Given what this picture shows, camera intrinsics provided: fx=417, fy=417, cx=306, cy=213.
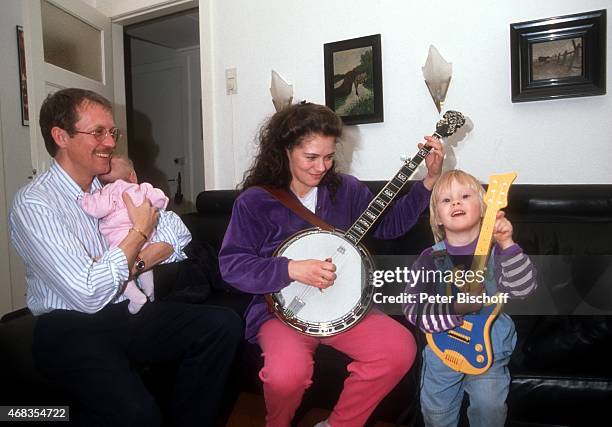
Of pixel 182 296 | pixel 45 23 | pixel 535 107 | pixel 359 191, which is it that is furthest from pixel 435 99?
pixel 45 23

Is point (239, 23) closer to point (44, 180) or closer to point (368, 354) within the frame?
point (44, 180)

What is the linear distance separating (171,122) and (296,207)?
424 centimetres

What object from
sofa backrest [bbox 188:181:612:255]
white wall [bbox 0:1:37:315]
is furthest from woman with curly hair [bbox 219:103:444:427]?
white wall [bbox 0:1:37:315]

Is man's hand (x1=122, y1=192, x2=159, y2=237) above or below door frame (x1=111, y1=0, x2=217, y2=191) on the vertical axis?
below

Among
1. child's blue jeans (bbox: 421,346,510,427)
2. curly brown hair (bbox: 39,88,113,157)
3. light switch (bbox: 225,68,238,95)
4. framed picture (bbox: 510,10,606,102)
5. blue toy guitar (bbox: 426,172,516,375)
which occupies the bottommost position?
child's blue jeans (bbox: 421,346,510,427)

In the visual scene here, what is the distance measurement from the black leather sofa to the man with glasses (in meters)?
0.13

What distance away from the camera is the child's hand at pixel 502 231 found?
1090mm

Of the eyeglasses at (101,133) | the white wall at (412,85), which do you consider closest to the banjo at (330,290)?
the eyeglasses at (101,133)

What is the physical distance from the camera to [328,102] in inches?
98.6

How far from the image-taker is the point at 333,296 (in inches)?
51.8

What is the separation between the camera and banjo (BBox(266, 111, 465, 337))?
1.31 meters

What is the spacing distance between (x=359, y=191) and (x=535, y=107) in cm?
106

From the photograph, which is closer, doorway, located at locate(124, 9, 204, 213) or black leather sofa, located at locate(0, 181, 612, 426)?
black leather sofa, located at locate(0, 181, 612, 426)

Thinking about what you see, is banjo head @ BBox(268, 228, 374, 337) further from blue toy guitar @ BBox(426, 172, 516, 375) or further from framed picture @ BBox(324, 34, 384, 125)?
framed picture @ BBox(324, 34, 384, 125)
